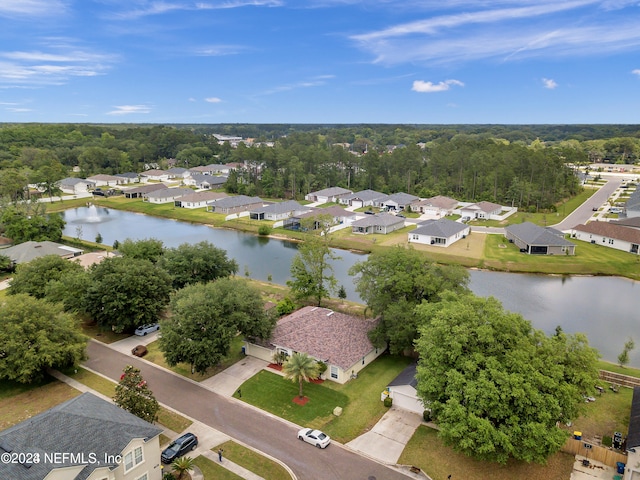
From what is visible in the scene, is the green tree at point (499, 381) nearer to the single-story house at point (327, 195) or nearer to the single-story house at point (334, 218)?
the single-story house at point (334, 218)

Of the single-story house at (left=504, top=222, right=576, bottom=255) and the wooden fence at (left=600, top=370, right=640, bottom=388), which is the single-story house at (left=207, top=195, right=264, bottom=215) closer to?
the single-story house at (left=504, top=222, right=576, bottom=255)

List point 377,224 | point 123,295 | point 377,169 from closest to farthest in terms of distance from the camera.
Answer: point 123,295 → point 377,224 → point 377,169

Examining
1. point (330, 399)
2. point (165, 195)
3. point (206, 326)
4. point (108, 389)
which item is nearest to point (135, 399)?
point (206, 326)

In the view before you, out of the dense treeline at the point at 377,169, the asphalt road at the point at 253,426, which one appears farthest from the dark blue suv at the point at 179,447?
the dense treeline at the point at 377,169

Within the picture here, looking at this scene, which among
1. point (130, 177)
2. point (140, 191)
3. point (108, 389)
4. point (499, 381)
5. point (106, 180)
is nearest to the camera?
point (499, 381)

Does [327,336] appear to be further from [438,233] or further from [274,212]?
[274,212]

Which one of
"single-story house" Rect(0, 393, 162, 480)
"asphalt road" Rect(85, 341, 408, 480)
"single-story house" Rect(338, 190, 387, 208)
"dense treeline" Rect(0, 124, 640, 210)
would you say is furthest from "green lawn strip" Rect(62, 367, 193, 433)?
"dense treeline" Rect(0, 124, 640, 210)

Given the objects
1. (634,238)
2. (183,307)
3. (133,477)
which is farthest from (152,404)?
(634,238)

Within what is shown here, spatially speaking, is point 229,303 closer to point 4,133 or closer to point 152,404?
point 152,404
